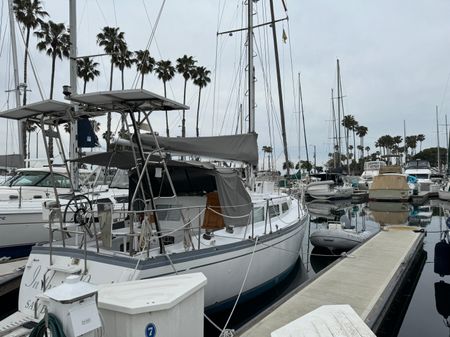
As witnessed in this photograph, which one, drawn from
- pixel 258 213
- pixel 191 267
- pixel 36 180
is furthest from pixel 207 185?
pixel 36 180

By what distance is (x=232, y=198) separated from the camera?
7.71m

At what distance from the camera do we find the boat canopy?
7.54 meters

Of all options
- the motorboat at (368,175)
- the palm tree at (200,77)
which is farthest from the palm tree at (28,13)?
the motorboat at (368,175)

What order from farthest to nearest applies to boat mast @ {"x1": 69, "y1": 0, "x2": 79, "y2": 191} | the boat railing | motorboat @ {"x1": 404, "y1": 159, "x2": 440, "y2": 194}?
motorboat @ {"x1": 404, "y1": 159, "x2": 440, "y2": 194}, boat mast @ {"x1": 69, "y1": 0, "x2": 79, "y2": 191}, the boat railing

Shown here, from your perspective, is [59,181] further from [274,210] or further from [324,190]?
[324,190]

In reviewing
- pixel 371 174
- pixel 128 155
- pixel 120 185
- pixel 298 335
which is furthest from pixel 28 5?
pixel 371 174

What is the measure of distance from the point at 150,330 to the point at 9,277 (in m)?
5.82

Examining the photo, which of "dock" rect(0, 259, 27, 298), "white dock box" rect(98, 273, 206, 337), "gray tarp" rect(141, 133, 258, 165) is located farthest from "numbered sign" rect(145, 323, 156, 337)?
"dock" rect(0, 259, 27, 298)

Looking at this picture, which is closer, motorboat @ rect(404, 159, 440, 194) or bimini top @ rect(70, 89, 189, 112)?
bimini top @ rect(70, 89, 189, 112)

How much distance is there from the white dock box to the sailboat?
3.96ft

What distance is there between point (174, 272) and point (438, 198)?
3882 centimetres

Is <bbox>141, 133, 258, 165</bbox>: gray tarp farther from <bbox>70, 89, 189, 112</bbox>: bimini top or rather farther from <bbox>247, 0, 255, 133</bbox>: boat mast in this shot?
<bbox>247, 0, 255, 133</bbox>: boat mast

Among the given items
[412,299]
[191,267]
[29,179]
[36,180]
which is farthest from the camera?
[29,179]

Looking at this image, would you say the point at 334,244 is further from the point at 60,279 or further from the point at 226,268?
the point at 60,279
